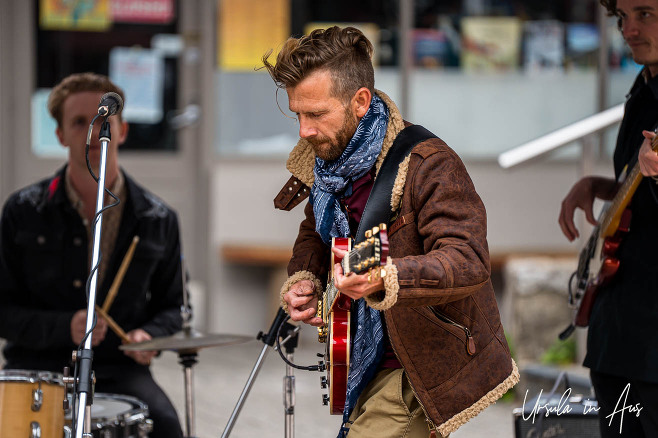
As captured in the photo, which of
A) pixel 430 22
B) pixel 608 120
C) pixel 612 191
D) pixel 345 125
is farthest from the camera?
pixel 430 22

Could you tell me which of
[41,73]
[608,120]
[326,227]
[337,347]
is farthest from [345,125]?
[41,73]

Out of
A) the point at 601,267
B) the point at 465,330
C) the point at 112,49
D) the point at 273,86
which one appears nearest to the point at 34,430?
the point at 465,330

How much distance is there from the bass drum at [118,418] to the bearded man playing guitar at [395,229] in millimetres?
959

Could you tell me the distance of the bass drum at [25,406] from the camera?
3445 millimetres

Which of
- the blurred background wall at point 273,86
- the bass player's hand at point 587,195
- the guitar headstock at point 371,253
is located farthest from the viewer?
the blurred background wall at point 273,86

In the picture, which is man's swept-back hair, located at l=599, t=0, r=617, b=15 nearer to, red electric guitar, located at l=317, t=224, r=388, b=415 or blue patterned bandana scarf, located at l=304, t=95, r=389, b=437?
blue patterned bandana scarf, located at l=304, t=95, r=389, b=437

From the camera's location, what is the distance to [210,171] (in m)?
7.65

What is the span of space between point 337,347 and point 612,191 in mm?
1293

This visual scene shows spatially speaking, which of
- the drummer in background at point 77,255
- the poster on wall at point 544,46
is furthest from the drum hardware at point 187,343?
the poster on wall at point 544,46

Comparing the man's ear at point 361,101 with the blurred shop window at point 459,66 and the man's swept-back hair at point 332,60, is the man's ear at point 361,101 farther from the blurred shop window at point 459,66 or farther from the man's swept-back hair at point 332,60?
the blurred shop window at point 459,66

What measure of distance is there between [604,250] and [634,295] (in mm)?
192

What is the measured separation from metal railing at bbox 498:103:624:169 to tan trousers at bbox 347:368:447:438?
2.81 meters

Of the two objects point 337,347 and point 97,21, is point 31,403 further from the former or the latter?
point 97,21

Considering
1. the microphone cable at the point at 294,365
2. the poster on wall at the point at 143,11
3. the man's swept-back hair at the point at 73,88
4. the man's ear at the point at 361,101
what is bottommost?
the microphone cable at the point at 294,365
